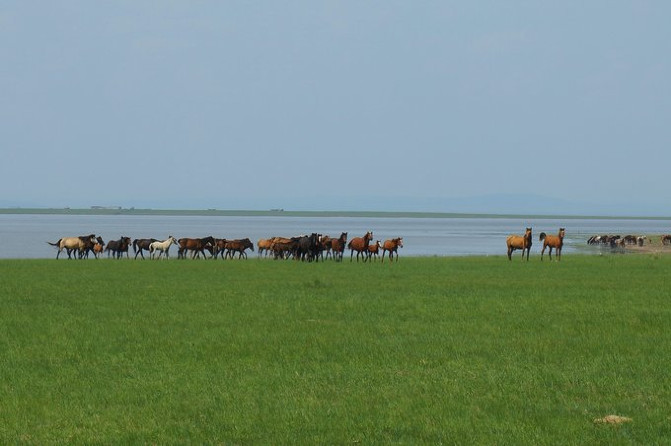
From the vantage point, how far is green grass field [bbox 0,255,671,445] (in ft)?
30.2

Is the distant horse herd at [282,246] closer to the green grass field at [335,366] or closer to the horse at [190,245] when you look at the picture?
the horse at [190,245]

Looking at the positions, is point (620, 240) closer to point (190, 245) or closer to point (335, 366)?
point (190, 245)

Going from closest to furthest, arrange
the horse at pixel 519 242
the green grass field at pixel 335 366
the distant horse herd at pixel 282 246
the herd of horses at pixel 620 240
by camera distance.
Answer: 1. the green grass field at pixel 335 366
2. the horse at pixel 519 242
3. the distant horse herd at pixel 282 246
4. the herd of horses at pixel 620 240

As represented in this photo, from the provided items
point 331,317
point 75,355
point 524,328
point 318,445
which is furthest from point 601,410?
point 331,317

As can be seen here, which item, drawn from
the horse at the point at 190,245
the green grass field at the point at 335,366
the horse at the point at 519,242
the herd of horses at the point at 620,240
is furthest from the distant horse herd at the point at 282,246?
the herd of horses at the point at 620,240

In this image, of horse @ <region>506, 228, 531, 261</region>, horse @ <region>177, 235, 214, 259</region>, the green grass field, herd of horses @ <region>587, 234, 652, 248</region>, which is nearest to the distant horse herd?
horse @ <region>177, 235, 214, 259</region>

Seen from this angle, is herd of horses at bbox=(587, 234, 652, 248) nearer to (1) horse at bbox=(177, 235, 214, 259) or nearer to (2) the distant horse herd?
(2) the distant horse herd

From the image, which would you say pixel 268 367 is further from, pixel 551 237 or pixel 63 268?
pixel 551 237

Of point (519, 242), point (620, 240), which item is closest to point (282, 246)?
point (519, 242)

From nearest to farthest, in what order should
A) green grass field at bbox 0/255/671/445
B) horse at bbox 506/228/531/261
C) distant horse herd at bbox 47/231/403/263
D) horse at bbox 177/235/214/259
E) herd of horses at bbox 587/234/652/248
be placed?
1. green grass field at bbox 0/255/671/445
2. horse at bbox 506/228/531/261
3. distant horse herd at bbox 47/231/403/263
4. horse at bbox 177/235/214/259
5. herd of horses at bbox 587/234/652/248

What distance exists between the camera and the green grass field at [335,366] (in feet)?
30.2

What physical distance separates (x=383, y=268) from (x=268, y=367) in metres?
24.6

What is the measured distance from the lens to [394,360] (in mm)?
13156

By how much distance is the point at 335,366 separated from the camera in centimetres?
1269
